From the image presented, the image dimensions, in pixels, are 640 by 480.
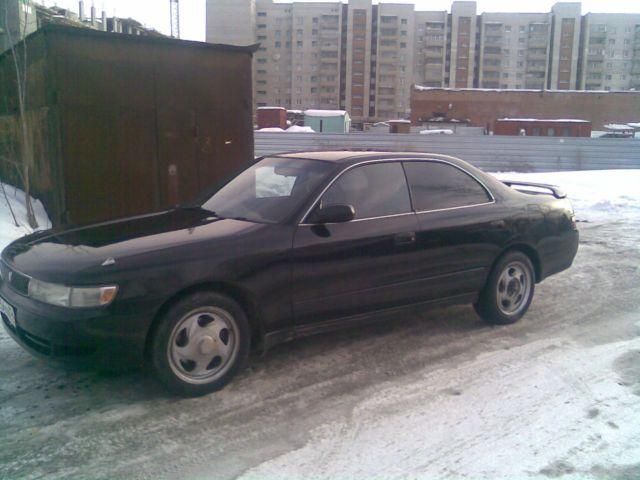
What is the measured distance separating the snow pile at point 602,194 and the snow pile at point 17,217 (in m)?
9.08

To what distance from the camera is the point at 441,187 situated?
5.04 m

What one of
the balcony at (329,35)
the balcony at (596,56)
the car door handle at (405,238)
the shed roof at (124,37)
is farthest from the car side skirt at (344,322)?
the balcony at (596,56)

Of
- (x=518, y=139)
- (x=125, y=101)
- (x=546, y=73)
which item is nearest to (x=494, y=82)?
(x=546, y=73)

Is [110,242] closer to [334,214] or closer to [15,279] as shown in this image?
[15,279]

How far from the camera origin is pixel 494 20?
10269 centimetres

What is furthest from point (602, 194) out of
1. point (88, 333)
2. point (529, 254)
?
point (88, 333)

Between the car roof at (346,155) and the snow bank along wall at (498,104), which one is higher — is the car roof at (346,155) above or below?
below

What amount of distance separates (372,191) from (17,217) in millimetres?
5554

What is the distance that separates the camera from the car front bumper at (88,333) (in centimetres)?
346

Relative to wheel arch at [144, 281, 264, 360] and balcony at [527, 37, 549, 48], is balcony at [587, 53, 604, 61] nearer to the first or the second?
balcony at [527, 37, 549, 48]

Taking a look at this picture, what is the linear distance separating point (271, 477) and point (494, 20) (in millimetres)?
110918

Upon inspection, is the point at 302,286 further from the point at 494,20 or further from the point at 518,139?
the point at 494,20

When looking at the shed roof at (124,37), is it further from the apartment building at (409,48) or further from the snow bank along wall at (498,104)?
the apartment building at (409,48)

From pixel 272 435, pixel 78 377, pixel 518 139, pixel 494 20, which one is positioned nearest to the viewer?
pixel 272 435
